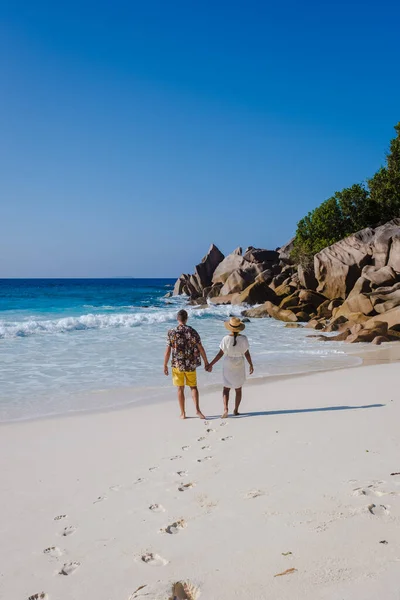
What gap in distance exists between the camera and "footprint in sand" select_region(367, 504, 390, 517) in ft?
11.7

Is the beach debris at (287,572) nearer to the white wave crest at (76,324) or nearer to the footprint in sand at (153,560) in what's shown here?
the footprint in sand at (153,560)

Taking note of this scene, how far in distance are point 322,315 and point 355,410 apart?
56.6 feet

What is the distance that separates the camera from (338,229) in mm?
39312

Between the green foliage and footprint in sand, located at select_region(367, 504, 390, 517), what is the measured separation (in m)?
34.4

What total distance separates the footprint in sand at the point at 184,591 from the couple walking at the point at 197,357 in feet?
Result: 14.4

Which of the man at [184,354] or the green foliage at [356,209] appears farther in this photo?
the green foliage at [356,209]

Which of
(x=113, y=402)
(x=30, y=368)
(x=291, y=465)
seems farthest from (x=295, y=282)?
(x=291, y=465)

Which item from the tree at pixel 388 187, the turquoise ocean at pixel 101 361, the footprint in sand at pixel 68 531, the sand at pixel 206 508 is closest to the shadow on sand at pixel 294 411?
the sand at pixel 206 508

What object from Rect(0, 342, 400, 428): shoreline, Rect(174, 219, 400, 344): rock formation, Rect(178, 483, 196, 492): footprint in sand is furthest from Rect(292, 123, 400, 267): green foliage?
Rect(178, 483, 196, 492): footprint in sand

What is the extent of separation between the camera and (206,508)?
13.2ft

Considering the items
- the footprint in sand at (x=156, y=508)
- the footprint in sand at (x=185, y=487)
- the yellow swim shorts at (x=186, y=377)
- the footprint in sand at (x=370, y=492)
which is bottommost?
the footprint in sand at (x=156, y=508)

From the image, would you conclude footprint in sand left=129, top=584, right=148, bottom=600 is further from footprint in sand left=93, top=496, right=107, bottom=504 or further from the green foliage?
the green foliage

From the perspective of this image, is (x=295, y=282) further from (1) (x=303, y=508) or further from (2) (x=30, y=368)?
(1) (x=303, y=508)

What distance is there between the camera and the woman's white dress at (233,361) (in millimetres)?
7496
